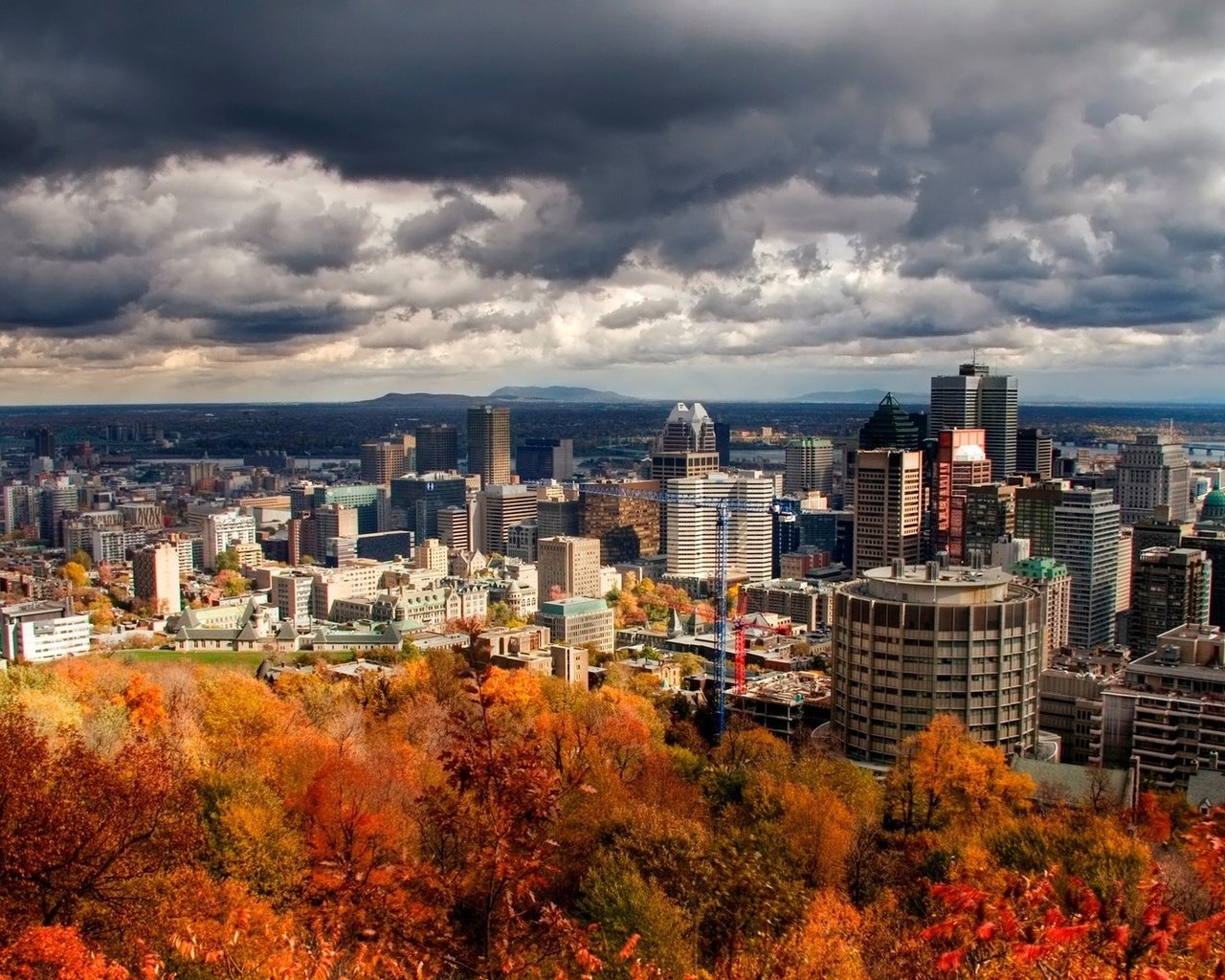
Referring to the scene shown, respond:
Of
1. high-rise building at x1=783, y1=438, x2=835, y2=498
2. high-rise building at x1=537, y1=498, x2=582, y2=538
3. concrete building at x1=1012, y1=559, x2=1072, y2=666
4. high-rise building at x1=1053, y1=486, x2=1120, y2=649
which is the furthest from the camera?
high-rise building at x1=783, y1=438, x2=835, y2=498

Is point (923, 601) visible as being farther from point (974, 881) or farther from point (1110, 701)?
point (974, 881)

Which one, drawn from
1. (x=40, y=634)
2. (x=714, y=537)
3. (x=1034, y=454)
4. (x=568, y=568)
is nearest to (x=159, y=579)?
(x=40, y=634)

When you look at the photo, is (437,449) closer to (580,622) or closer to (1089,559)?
(580,622)

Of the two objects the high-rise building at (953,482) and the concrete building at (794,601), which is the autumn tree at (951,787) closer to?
the concrete building at (794,601)

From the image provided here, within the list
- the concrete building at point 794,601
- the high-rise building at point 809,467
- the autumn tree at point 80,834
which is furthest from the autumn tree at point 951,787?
the high-rise building at point 809,467

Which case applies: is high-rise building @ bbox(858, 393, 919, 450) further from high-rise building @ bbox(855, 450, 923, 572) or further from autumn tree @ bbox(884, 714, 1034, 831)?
autumn tree @ bbox(884, 714, 1034, 831)

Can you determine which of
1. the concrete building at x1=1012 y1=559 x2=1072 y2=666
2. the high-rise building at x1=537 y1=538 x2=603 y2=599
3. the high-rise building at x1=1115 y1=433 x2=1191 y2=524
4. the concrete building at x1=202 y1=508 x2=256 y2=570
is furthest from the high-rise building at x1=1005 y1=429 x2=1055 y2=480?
the concrete building at x1=202 y1=508 x2=256 y2=570

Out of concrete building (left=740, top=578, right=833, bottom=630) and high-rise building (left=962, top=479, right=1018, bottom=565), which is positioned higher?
high-rise building (left=962, top=479, right=1018, bottom=565)
